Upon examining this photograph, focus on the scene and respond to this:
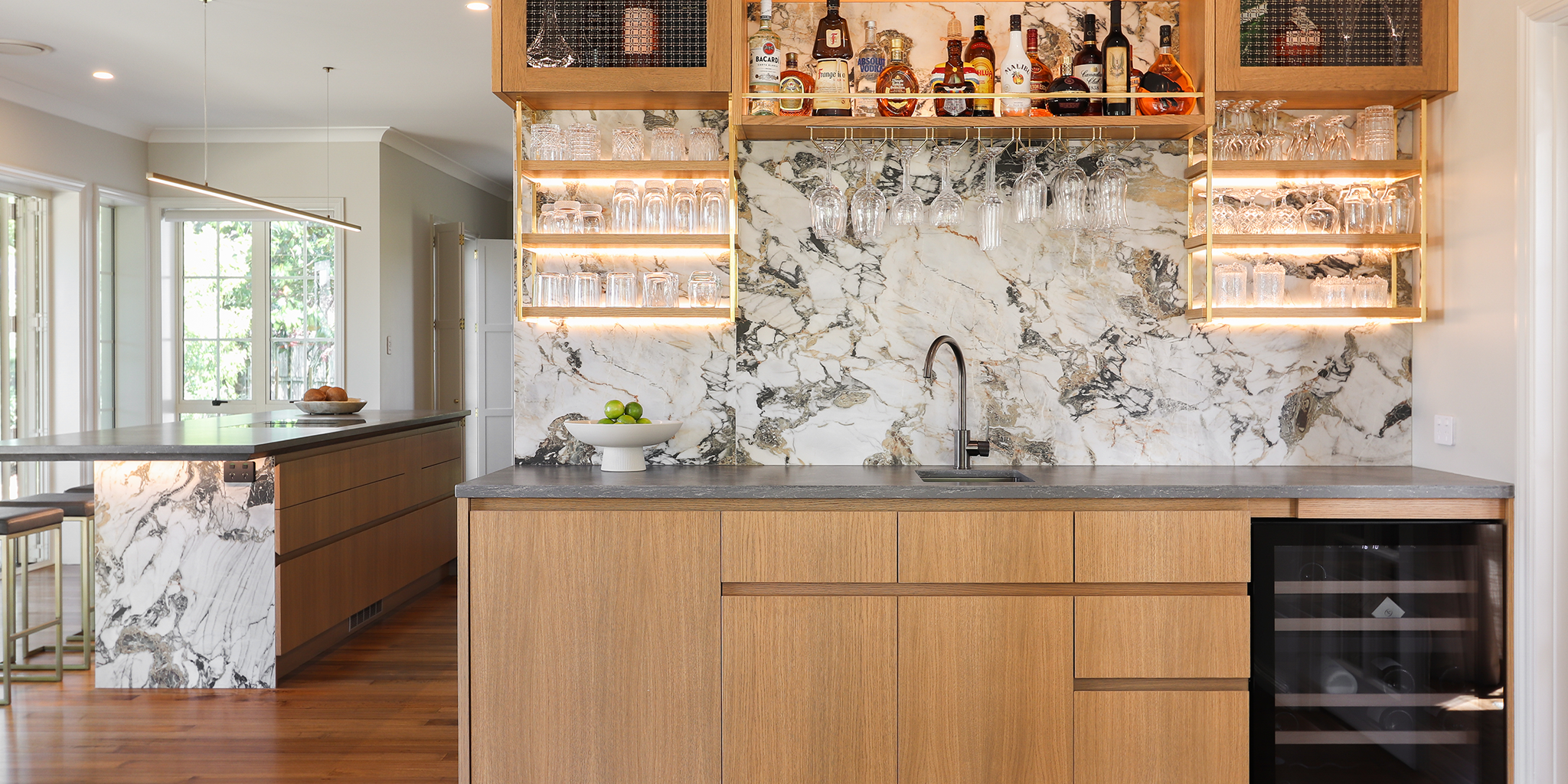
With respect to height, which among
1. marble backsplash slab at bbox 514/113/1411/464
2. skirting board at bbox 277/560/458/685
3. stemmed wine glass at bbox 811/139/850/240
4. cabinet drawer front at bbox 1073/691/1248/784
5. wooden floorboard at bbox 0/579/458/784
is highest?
stemmed wine glass at bbox 811/139/850/240

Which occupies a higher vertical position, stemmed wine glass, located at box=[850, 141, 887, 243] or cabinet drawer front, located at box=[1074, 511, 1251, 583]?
stemmed wine glass, located at box=[850, 141, 887, 243]

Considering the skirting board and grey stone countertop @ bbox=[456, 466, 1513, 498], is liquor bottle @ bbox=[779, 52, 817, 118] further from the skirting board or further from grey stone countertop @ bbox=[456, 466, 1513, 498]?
the skirting board

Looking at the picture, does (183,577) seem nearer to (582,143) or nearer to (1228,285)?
(582,143)

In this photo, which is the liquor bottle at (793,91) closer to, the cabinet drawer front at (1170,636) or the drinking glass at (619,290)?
the drinking glass at (619,290)

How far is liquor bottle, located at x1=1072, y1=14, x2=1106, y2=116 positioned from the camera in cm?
265

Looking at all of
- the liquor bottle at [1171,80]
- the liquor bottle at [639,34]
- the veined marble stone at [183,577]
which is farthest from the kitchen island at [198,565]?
the liquor bottle at [1171,80]

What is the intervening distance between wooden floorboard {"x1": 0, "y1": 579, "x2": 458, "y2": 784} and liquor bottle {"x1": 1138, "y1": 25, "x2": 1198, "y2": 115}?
9.22 ft

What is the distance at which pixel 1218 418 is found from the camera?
2881 mm

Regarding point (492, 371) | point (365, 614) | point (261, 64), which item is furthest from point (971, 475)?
point (492, 371)

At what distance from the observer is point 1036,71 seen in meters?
2.75

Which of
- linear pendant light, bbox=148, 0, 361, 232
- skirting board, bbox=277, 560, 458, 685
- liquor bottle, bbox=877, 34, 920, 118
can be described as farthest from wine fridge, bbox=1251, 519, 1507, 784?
linear pendant light, bbox=148, 0, 361, 232

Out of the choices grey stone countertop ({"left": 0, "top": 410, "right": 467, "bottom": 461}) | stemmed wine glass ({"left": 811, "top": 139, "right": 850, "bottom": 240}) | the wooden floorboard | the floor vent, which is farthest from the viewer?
the floor vent

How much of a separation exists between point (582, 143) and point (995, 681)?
1855 mm

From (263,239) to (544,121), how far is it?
424 cm
